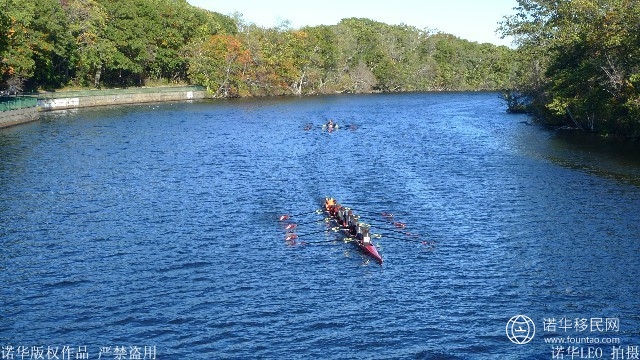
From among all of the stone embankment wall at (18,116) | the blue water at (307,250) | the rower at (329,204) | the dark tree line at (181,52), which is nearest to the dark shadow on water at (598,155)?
the blue water at (307,250)

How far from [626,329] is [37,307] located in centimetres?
2584

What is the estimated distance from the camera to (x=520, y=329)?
2995 centimetres

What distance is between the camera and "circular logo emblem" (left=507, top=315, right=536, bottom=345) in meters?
29.1

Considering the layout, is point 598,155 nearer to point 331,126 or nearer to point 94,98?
point 331,126

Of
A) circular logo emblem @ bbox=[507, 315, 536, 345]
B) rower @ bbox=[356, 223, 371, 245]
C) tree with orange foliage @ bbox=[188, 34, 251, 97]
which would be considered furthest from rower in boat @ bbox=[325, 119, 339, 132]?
circular logo emblem @ bbox=[507, 315, 536, 345]

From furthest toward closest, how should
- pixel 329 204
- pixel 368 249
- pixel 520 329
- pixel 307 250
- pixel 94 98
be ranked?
1. pixel 94 98
2. pixel 329 204
3. pixel 307 250
4. pixel 368 249
5. pixel 520 329

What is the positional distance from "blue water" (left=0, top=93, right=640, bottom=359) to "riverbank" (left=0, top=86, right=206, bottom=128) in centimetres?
2110

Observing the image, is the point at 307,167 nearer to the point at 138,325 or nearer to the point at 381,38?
the point at 138,325

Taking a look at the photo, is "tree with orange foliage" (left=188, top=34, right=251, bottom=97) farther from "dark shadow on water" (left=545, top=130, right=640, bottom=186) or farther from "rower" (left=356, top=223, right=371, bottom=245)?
"rower" (left=356, top=223, right=371, bottom=245)

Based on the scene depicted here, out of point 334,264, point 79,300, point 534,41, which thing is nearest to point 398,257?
point 334,264

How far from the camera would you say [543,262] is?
3803 cm

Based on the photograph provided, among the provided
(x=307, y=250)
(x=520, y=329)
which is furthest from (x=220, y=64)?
(x=520, y=329)

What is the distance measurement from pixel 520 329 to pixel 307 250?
569 inches

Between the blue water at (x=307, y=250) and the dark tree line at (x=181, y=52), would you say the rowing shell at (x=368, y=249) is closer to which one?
the blue water at (x=307, y=250)
